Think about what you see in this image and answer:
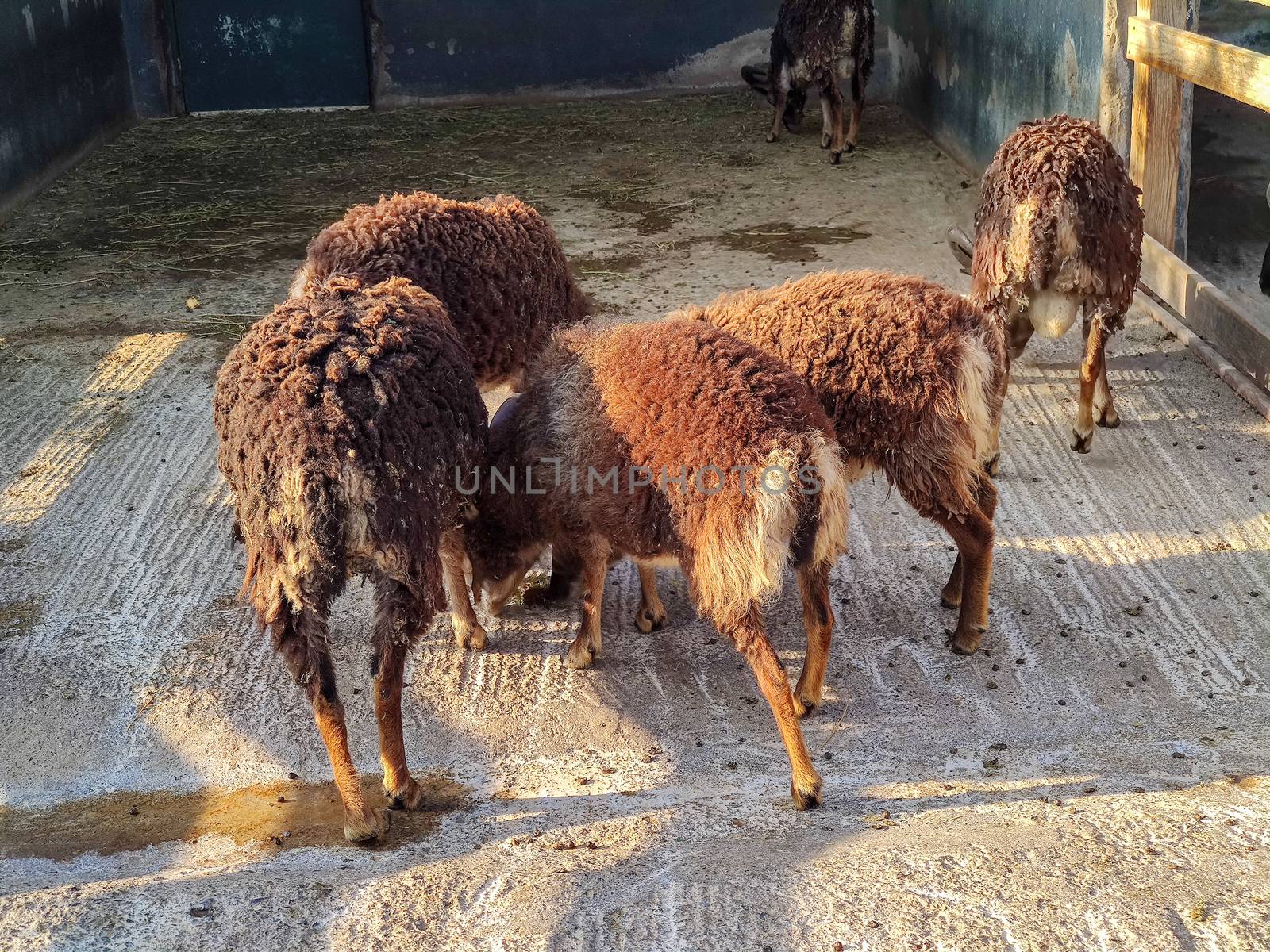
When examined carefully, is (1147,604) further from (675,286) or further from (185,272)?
(185,272)

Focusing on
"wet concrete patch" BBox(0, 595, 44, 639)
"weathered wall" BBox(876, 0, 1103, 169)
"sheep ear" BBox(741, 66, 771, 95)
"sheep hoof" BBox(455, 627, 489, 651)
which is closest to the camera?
"sheep hoof" BBox(455, 627, 489, 651)

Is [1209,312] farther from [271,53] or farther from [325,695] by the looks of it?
[271,53]

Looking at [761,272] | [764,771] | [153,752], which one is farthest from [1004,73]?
[153,752]

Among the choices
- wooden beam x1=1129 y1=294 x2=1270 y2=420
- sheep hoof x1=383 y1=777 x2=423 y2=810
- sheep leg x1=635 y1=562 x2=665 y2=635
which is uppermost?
wooden beam x1=1129 y1=294 x2=1270 y2=420

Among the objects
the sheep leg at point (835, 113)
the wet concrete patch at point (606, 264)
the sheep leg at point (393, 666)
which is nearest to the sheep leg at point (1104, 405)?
the wet concrete patch at point (606, 264)

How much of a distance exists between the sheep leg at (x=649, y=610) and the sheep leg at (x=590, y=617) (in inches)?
9.4

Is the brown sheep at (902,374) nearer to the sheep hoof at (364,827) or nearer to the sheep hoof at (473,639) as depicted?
the sheep hoof at (473,639)

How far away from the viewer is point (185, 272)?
30.7ft

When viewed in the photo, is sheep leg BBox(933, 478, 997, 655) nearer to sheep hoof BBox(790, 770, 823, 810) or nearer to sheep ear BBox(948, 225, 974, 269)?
sheep hoof BBox(790, 770, 823, 810)

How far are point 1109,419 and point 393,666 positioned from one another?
4246 mm

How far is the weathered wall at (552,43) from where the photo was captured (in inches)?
539

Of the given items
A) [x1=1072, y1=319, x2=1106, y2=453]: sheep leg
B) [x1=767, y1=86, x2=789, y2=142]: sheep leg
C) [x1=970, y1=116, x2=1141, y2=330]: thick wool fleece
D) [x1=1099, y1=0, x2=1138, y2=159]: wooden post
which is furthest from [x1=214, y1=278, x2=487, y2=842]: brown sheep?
[x1=767, y1=86, x2=789, y2=142]: sheep leg

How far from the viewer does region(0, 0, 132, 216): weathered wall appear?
10.9 meters

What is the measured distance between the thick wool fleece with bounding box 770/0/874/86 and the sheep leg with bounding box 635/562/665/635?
25.0ft
